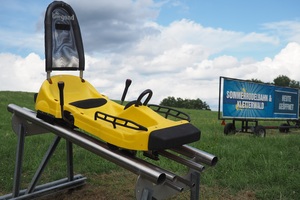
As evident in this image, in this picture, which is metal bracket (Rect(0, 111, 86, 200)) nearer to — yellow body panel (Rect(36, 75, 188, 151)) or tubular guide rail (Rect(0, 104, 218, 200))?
tubular guide rail (Rect(0, 104, 218, 200))

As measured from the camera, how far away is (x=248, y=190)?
480cm

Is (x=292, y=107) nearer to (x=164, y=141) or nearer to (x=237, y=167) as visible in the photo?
(x=237, y=167)

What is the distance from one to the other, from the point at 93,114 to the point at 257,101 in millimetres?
10073

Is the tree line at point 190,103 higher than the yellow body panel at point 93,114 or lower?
lower

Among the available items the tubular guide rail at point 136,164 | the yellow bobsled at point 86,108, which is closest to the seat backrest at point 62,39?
the yellow bobsled at point 86,108

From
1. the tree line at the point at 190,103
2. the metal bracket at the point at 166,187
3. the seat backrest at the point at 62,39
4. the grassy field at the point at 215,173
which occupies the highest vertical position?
the seat backrest at the point at 62,39

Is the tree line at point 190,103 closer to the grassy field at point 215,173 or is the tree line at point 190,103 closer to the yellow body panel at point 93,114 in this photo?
the grassy field at point 215,173

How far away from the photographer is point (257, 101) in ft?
41.8

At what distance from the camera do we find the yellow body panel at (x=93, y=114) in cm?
297

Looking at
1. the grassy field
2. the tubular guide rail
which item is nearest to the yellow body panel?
the tubular guide rail

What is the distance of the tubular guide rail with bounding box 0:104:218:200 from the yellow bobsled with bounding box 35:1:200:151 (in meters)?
0.10

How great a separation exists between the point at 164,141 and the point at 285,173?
3.10 metres

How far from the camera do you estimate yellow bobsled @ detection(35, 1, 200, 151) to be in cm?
296

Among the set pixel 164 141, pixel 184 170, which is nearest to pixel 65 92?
pixel 164 141
